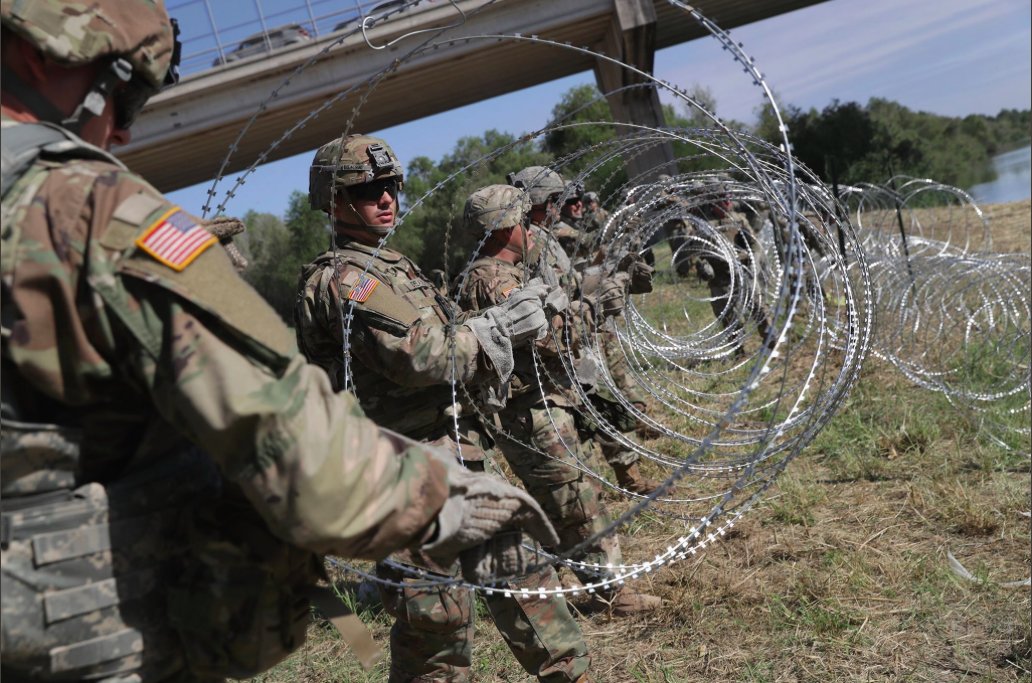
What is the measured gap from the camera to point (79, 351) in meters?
1.84

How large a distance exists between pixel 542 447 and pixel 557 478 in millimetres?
216

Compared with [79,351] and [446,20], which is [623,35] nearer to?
[446,20]

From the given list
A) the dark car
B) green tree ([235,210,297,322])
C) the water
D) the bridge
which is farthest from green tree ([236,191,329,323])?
the water

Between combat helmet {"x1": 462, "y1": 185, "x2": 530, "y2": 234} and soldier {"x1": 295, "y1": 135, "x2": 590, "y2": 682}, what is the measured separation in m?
1.26

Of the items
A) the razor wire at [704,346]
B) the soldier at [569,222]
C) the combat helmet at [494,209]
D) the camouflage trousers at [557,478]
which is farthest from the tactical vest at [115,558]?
the soldier at [569,222]

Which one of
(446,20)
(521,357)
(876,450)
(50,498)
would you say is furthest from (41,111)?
(446,20)

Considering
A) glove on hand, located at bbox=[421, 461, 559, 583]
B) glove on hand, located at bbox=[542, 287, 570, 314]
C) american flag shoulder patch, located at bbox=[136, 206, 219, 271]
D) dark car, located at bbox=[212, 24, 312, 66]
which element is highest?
dark car, located at bbox=[212, 24, 312, 66]

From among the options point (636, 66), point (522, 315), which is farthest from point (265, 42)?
point (522, 315)

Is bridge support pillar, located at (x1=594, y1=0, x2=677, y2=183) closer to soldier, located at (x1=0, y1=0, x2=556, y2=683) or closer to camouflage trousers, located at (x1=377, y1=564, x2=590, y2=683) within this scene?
camouflage trousers, located at (x1=377, y1=564, x2=590, y2=683)

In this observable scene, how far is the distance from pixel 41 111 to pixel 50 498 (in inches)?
29.3

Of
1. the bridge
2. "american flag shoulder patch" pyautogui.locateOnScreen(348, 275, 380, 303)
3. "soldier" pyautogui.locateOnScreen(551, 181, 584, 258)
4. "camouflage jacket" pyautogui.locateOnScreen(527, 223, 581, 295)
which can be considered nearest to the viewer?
"american flag shoulder patch" pyautogui.locateOnScreen(348, 275, 380, 303)

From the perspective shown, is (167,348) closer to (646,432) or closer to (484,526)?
(484,526)

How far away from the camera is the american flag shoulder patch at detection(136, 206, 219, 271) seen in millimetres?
1826

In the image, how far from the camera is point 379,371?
→ 3.77 metres
